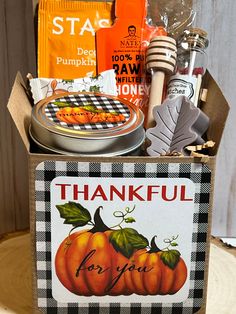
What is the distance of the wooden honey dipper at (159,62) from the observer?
754 millimetres

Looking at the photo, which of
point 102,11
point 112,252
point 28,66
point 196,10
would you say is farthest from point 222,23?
point 112,252

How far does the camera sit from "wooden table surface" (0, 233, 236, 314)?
0.73m

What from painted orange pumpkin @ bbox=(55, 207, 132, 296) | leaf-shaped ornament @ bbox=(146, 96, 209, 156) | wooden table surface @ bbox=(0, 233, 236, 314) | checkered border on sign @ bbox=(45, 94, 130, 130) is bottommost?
wooden table surface @ bbox=(0, 233, 236, 314)

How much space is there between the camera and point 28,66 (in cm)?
86

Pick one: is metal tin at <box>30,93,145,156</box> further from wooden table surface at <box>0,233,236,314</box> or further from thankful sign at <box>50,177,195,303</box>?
wooden table surface at <box>0,233,236,314</box>

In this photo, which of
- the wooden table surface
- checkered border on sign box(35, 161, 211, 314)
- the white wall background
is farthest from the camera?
the white wall background

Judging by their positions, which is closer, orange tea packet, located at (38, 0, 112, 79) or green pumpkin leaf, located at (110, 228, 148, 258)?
green pumpkin leaf, located at (110, 228, 148, 258)

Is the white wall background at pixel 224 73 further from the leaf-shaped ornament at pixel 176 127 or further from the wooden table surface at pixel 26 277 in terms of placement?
the leaf-shaped ornament at pixel 176 127

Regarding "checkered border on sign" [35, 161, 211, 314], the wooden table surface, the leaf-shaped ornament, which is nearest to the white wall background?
the wooden table surface

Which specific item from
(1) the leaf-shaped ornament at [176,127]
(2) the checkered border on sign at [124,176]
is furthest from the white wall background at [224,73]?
(2) the checkered border on sign at [124,176]

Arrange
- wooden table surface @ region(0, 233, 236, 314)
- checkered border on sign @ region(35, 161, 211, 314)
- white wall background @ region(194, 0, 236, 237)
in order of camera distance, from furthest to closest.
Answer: white wall background @ region(194, 0, 236, 237)
wooden table surface @ region(0, 233, 236, 314)
checkered border on sign @ region(35, 161, 211, 314)

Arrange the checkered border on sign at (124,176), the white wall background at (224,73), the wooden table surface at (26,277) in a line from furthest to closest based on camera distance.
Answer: the white wall background at (224,73)
the wooden table surface at (26,277)
the checkered border on sign at (124,176)

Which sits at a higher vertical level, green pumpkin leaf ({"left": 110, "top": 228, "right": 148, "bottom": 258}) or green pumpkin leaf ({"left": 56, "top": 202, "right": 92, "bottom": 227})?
green pumpkin leaf ({"left": 56, "top": 202, "right": 92, "bottom": 227})

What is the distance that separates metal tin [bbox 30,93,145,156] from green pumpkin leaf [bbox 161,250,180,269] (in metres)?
0.13
